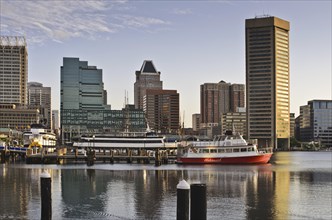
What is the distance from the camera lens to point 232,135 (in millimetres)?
144250

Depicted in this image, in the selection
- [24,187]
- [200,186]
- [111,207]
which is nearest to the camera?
[200,186]

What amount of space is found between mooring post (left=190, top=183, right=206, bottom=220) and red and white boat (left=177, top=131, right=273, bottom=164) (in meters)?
116

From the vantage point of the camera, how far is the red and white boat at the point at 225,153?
461 feet

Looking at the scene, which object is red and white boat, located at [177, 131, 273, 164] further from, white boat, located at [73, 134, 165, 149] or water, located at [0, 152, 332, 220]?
water, located at [0, 152, 332, 220]

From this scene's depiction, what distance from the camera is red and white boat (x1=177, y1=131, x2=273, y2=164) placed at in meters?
140

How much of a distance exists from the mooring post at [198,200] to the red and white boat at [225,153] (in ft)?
382

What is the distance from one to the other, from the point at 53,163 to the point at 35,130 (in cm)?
4855

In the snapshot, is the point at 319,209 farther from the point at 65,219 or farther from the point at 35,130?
the point at 35,130

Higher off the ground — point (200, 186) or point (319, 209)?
point (200, 186)

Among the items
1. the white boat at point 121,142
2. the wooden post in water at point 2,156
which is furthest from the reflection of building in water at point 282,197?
the white boat at point 121,142

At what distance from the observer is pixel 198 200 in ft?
80.6

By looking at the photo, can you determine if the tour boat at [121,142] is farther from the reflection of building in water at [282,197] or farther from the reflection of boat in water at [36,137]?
the reflection of building in water at [282,197]

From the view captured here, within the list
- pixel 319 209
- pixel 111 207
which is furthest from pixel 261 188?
pixel 111 207

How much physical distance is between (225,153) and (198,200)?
118 metres
